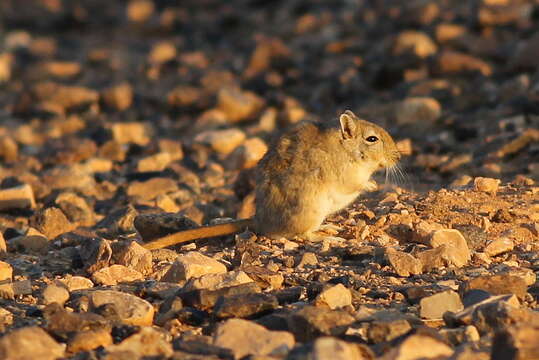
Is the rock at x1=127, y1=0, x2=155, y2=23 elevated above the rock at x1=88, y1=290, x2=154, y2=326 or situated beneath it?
elevated above

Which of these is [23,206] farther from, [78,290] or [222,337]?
[222,337]

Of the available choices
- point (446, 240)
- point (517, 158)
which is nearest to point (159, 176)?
point (517, 158)

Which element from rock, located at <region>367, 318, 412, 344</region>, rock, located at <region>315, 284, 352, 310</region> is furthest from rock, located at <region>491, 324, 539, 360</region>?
rock, located at <region>315, 284, 352, 310</region>

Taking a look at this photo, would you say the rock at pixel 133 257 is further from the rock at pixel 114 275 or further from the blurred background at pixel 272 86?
the blurred background at pixel 272 86

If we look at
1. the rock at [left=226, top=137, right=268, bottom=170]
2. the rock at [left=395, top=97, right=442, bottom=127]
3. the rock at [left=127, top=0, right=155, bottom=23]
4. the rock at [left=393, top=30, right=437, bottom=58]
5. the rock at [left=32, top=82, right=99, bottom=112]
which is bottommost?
the rock at [left=226, top=137, right=268, bottom=170]

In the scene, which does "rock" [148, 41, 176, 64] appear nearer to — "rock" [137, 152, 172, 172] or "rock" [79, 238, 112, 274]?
"rock" [137, 152, 172, 172]

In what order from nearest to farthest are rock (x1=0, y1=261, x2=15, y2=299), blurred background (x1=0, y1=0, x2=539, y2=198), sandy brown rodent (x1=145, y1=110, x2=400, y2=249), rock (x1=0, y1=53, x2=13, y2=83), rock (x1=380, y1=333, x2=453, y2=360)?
1. rock (x1=380, y1=333, x2=453, y2=360)
2. rock (x1=0, y1=261, x2=15, y2=299)
3. sandy brown rodent (x1=145, y1=110, x2=400, y2=249)
4. blurred background (x1=0, y1=0, x2=539, y2=198)
5. rock (x1=0, y1=53, x2=13, y2=83)

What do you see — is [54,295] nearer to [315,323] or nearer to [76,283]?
[76,283]
